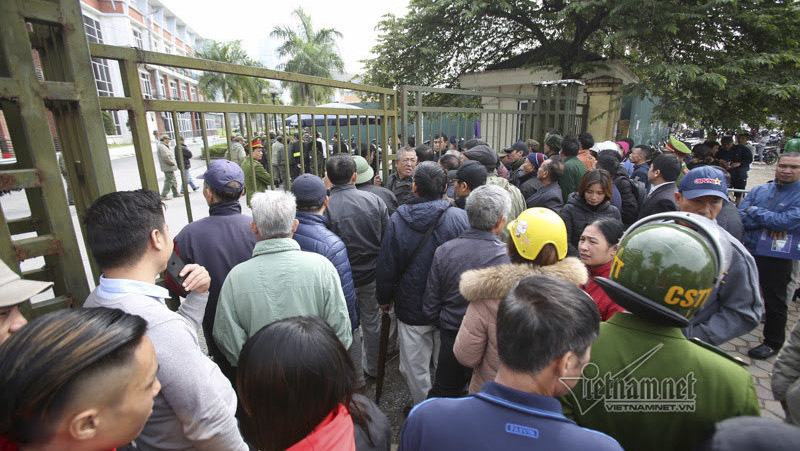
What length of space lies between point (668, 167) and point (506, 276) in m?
3.00

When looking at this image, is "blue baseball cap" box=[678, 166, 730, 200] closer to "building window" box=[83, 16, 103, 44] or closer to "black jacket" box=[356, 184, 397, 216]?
"black jacket" box=[356, 184, 397, 216]

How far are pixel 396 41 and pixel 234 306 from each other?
11.6m

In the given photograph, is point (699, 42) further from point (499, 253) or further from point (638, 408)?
point (638, 408)

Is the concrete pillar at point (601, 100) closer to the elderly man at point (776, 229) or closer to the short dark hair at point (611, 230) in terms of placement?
the elderly man at point (776, 229)

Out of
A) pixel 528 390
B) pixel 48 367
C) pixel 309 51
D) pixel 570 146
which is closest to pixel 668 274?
pixel 528 390

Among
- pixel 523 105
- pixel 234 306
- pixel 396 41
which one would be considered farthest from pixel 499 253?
pixel 396 41

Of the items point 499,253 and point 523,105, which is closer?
point 499,253

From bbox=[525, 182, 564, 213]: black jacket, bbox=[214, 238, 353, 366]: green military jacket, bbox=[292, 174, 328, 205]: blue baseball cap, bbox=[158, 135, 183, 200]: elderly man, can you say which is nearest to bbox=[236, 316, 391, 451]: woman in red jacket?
bbox=[214, 238, 353, 366]: green military jacket

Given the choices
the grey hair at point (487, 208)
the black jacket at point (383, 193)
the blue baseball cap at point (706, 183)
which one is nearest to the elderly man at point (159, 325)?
the grey hair at point (487, 208)

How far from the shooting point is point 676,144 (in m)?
4.98

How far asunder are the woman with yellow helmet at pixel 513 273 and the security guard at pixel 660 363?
543 millimetres

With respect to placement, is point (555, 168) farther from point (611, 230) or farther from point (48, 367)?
point (48, 367)

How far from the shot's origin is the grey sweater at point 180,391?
132 centimetres

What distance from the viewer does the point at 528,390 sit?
1.03 metres
